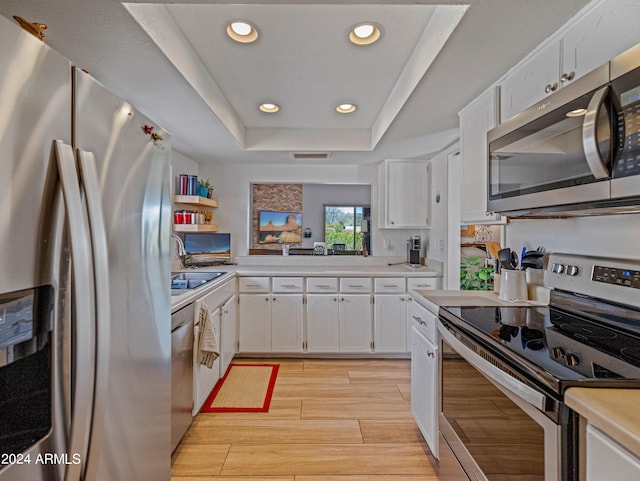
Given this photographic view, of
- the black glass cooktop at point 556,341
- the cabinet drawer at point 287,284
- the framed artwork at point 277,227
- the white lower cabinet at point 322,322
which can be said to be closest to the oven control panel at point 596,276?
the black glass cooktop at point 556,341

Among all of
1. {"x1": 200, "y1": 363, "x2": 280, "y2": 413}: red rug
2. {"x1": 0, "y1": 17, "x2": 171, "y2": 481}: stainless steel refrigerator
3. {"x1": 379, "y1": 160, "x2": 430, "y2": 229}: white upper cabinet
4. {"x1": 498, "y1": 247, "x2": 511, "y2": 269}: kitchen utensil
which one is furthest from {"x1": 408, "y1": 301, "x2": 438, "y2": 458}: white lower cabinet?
{"x1": 379, "y1": 160, "x2": 430, "y2": 229}: white upper cabinet

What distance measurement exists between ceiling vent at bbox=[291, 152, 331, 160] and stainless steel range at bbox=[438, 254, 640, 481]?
2.29 metres

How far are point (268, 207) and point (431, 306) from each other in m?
6.33

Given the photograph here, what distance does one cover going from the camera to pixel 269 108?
278 cm

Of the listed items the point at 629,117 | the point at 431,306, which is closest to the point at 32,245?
the point at 629,117

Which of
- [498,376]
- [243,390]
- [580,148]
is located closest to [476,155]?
[580,148]

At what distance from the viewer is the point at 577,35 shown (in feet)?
4.35

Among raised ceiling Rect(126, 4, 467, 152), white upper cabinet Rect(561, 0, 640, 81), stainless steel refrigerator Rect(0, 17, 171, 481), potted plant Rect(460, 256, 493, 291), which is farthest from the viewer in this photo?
potted plant Rect(460, 256, 493, 291)

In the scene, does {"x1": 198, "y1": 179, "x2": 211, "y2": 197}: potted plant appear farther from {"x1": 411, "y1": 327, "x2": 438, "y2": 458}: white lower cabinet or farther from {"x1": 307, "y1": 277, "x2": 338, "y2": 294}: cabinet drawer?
{"x1": 411, "y1": 327, "x2": 438, "y2": 458}: white lower cabinet

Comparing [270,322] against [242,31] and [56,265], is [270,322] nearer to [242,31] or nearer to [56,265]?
[242,31]

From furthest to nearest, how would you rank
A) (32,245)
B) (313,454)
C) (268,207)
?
(268,207)
(313,454)
(32,245)

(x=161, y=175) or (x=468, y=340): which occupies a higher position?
(x=161, y=175)

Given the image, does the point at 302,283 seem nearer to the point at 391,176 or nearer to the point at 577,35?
the point at 391,176

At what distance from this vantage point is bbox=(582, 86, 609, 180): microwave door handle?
100cm
